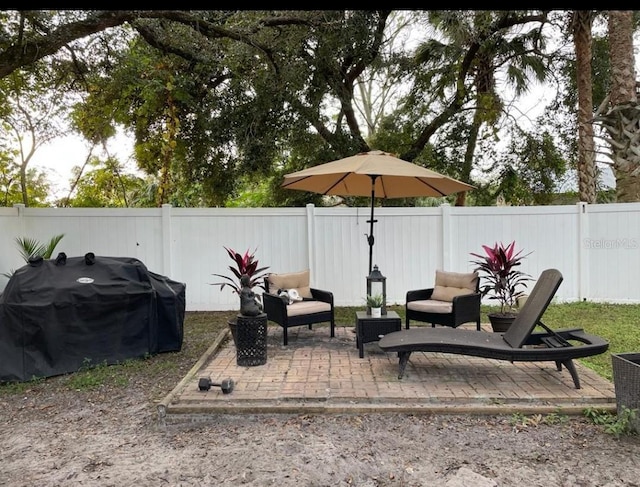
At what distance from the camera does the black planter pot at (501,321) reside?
4.90 meters

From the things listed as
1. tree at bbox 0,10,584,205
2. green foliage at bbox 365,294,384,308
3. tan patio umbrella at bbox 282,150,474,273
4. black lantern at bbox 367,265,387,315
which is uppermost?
tree at bbox 0,10,584,205

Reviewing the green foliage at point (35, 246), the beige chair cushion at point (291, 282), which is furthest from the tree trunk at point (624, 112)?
the green foliage at point (35, 246)

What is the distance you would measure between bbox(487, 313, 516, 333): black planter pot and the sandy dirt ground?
195 cm

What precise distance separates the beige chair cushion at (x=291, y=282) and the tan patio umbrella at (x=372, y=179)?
0.90 metres

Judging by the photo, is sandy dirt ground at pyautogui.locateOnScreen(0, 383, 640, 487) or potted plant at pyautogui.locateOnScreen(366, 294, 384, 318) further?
potted plant at pyautogui.locateOnScreen(366, 294, 384, 318)

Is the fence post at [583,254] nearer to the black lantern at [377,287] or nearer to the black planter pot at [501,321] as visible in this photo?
the black planter pot at [501,321]

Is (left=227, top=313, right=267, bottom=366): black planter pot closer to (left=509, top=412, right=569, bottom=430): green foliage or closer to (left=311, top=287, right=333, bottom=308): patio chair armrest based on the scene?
(left=311, top=287, right=333, bottom=308): patio chair armrest

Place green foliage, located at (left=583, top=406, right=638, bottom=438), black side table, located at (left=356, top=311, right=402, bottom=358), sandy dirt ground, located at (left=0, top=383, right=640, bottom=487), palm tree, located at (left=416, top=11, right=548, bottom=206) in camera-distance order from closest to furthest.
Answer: sandy dirt ground, located at (left=0, top=383, right=640, bottom=487)
green foliage, located at (left=583, top=406, right=638, bottom=438)
black side table, located at (left=356, top=311, right=402, bottom=358)
palm tree, located at (left=416, top=11, right=548, bottom=206)

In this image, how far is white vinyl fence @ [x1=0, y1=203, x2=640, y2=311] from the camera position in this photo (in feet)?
23.0

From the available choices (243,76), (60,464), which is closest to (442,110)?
(243,76)

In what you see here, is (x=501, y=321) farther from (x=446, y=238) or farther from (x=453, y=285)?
(x=446, y=238)

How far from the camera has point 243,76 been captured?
27.5ft

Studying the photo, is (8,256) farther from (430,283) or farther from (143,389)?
(430,283)

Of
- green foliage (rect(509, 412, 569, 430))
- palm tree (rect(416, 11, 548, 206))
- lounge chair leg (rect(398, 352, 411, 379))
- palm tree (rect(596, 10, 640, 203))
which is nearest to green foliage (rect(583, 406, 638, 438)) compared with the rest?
green foliage (rect(509, 412, 569, 430))
